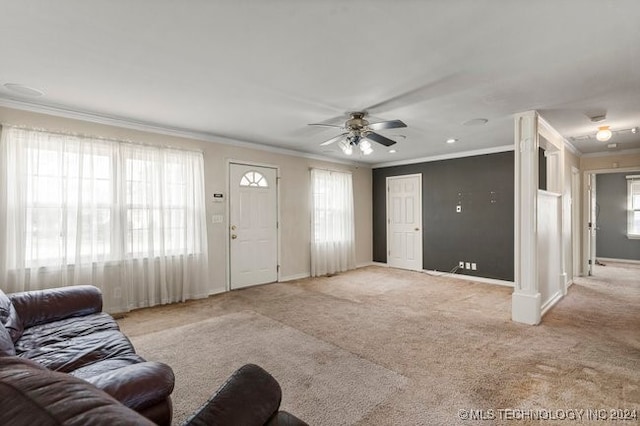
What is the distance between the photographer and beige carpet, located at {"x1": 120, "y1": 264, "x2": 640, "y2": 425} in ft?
7.18

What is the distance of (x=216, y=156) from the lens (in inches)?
200

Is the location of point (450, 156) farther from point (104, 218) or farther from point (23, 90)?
point (23, 90)

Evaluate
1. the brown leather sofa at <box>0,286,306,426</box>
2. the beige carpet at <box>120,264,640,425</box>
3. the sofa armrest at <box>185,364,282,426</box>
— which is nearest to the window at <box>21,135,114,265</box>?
the beige carpet at <box>120,264,640,425</box>

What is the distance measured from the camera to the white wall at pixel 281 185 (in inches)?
151

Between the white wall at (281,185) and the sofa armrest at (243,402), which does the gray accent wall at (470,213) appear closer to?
the white wall at (281,185)

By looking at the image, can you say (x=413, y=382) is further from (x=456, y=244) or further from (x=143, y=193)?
(x=456, y=244)

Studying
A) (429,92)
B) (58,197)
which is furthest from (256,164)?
(429,92)

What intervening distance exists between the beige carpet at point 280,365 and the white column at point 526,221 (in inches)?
83.4

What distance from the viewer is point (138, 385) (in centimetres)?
143

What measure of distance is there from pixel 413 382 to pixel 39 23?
3.56 m

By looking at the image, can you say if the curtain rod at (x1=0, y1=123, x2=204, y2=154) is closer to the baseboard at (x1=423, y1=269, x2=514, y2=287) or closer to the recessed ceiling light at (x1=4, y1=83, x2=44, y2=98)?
the recessed ceiling light at (x1=4, y1=83, x2=44, y2=98)

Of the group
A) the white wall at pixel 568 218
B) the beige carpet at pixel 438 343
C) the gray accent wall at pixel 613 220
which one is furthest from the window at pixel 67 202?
the gray accent wall at pixel 613 220

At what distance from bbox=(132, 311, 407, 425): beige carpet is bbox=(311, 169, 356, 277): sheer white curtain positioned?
2835 mm

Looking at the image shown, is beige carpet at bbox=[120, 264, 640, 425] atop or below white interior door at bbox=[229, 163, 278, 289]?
below
